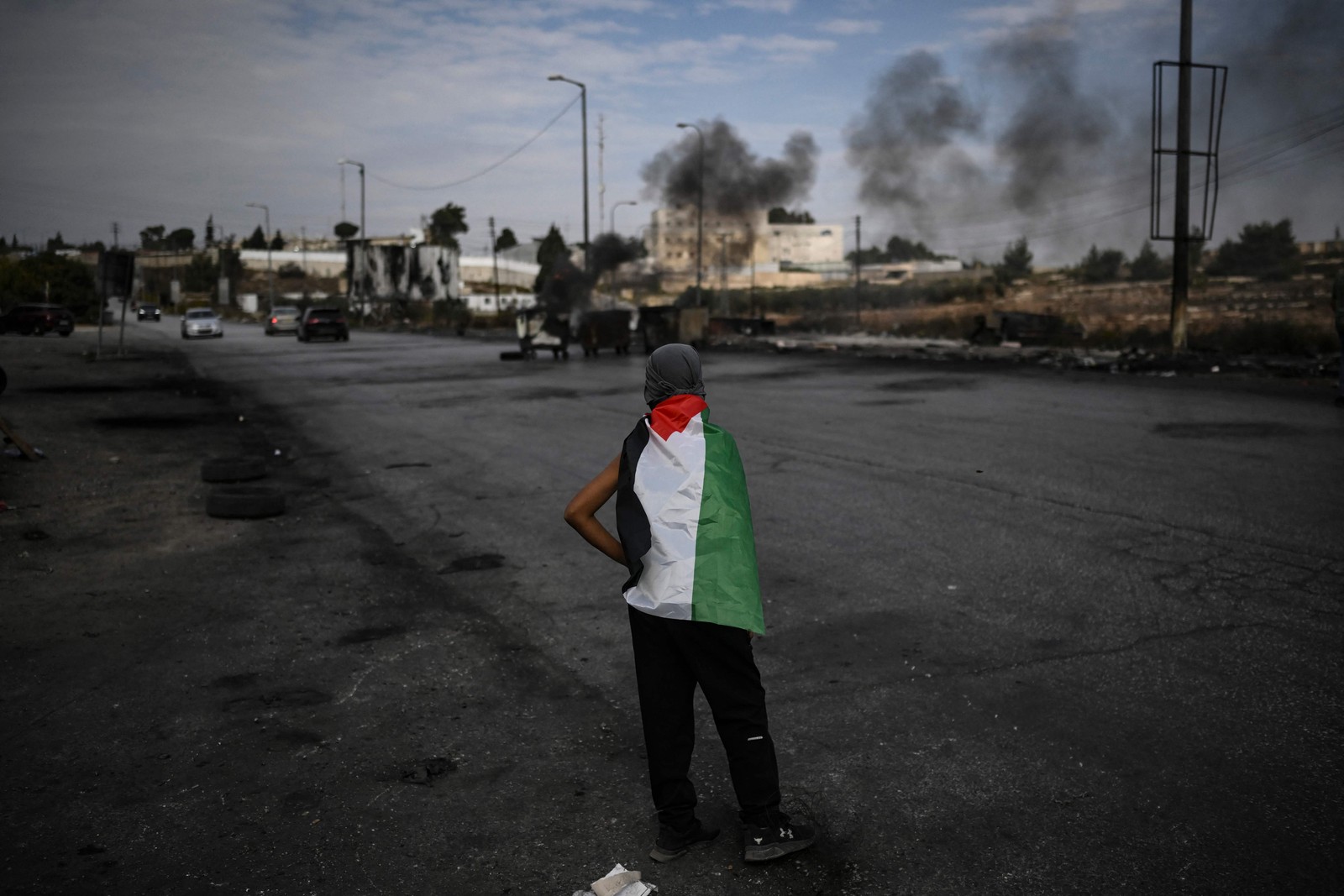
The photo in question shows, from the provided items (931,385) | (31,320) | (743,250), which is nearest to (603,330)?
(931,385)

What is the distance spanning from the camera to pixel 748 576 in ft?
10.3

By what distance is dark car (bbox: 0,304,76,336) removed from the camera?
45875 millimetres

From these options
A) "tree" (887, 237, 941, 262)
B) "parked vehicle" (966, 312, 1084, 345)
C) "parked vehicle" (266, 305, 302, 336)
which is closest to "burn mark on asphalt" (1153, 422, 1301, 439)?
"parked vehicle" (966, 312, 1084, 345)

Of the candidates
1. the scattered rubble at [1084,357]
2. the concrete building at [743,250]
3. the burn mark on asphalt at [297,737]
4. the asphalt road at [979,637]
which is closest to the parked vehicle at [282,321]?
the concrete building at [743,250]

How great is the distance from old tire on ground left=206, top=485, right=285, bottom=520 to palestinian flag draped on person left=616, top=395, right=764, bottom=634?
19.1 ft

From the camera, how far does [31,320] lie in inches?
1809

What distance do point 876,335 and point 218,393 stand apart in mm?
25143

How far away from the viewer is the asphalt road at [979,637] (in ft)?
10.5

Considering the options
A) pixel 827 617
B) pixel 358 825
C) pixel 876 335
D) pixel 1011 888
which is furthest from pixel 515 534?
pixel 876 335

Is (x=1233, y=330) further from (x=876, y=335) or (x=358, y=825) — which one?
(x=358, y=825)

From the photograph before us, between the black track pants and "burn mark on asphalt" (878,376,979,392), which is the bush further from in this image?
the black track pants

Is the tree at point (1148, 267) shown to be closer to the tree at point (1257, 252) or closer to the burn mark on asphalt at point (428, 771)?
the tree at point (1257, 252)

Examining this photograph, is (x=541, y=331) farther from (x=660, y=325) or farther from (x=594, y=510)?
(x=594, y=510)

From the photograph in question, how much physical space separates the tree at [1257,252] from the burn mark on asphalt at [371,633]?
8009cm
